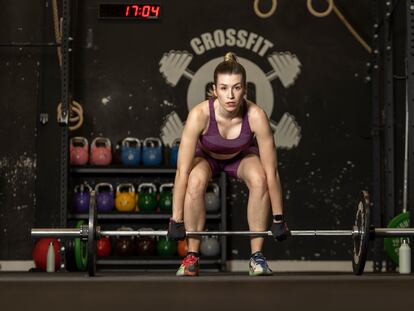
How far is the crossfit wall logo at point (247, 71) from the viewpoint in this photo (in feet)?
23.5

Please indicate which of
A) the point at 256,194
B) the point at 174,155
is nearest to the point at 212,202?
the point at 174,155

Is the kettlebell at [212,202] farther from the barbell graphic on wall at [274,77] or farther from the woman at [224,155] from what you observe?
the woman at [224,155]

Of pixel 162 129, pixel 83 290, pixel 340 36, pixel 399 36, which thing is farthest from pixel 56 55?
pixel 83 290

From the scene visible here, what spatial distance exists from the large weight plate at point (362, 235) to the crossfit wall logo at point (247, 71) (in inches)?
113

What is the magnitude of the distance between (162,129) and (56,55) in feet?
3.46

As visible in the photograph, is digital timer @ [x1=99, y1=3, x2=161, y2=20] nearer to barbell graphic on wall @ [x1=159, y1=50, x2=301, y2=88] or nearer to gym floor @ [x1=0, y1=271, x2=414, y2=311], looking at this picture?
barbell graphic on wall @ [x1=159, y1=50, x2=301, y2=88]

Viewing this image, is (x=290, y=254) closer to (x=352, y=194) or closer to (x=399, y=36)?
(x=352, y=194)

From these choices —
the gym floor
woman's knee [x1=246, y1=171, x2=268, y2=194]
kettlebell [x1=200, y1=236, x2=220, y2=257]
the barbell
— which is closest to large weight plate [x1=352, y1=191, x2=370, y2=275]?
the barbell

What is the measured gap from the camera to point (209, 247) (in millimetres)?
6785

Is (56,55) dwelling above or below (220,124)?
above

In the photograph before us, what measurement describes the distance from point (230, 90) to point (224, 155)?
388 millimetres

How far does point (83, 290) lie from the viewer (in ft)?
9.05

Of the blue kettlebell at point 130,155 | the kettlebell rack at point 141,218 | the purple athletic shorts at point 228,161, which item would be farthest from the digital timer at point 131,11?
the purple athletic shorts at point 228,161

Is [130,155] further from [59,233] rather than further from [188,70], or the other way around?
[59,233]
